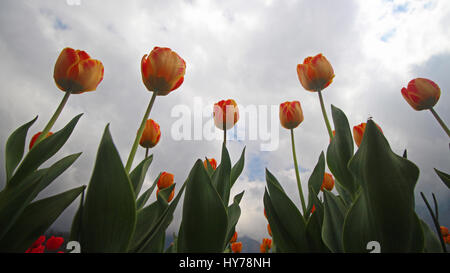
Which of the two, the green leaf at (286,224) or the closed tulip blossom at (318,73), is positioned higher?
the closed tulip blossom at (318,73)

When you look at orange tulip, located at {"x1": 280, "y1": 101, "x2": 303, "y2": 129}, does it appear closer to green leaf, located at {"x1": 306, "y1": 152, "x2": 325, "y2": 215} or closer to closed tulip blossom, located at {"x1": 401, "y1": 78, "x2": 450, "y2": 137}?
green leaf, located at {"x1": 306, "y1": 152, "x2": 325, "y2": 215}

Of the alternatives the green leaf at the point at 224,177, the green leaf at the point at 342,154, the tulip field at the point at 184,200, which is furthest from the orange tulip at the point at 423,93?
the green leaf at the point at 224,177

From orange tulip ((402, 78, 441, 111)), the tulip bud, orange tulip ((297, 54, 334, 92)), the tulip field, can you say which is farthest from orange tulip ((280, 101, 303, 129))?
the tulip bud

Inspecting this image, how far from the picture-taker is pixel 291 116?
3.91 feet

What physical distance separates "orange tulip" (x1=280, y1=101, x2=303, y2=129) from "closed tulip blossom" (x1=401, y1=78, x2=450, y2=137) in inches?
19.9

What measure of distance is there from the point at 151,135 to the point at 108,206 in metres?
0.59

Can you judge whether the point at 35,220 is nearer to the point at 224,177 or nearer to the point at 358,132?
the point at 224,177

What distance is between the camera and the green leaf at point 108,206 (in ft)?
1.46

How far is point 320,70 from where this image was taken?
1.01 metres

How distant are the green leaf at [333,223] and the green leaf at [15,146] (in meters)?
1.01

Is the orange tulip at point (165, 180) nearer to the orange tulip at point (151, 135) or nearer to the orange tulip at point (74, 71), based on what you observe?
the orange tulip at point (151, 135)

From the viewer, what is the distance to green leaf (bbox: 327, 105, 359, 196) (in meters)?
0.74

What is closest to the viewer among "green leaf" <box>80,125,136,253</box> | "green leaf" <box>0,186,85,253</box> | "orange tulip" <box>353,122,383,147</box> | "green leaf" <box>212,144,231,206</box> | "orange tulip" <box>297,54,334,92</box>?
"green leaf" <box>80,125,136,253</box>
